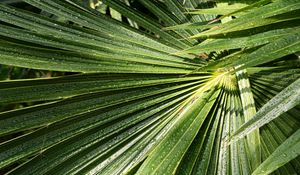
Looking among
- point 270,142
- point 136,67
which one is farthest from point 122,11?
point 270,142

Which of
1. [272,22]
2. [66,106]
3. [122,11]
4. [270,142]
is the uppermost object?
[122,11]

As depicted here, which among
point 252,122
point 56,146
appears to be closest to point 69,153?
point 56,146

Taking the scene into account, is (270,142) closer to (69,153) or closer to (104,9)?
(69,153)

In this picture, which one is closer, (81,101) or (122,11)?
(81,101)

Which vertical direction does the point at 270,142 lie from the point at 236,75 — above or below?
below

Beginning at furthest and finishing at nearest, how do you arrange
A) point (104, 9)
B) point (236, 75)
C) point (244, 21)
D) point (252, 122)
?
point (104, 9)
point (236, 75)
point (244, 21)
point (252, 122)

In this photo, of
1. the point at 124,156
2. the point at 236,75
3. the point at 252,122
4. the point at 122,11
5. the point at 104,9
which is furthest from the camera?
the point at 104,9
